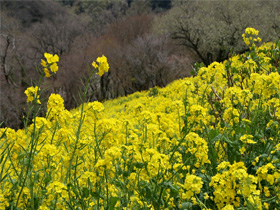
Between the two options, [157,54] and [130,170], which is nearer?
[130,170]

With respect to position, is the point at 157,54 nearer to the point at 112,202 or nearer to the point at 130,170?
the point at 130,170

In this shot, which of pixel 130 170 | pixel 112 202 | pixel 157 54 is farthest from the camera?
pixel 157 54

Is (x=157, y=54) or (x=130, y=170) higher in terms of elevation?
(x=130, y=170)

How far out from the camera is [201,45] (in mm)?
22406

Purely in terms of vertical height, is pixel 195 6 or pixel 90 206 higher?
pixel 90 206

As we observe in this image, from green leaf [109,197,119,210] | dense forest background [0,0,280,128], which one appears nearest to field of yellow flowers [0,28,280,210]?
green leaf [109,197,119,210]

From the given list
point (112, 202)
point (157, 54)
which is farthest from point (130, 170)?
point (157, 54)

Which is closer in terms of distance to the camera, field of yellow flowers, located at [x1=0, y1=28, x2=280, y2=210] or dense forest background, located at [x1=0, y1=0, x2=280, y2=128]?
field of yellow flowers, located at [x1=0, y1=28, x2=280, y2=210]

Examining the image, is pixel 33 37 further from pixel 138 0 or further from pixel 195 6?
pixel 138 0

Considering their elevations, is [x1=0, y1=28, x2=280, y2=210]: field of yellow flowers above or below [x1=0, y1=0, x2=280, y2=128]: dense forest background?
above

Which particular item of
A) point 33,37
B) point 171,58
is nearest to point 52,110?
point 171,58

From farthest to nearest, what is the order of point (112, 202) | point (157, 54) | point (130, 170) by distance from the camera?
1. point (157, 54)
2. point (130, 170)
3. point (112, 202)

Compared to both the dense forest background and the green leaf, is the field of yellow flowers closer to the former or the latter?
the green leaf

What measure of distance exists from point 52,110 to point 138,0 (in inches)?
2379
